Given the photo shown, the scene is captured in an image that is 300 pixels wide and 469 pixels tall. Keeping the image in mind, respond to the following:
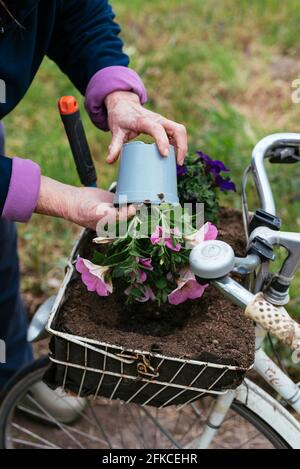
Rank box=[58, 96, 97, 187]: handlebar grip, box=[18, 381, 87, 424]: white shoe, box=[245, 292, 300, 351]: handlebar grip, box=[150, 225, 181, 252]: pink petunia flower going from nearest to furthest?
box=[245, 292, 300, 351]: handlebar grip < box=[150, 225, 181, 252]: pink petunia flower < box=[58, 96, 97, 187]: handlebar grip < box=[18, 381, 87, 424]: white shoe

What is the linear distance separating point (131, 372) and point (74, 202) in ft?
1.12

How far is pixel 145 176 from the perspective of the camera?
1138 mm

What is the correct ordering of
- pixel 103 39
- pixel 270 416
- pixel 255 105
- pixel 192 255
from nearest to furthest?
pixel 192 255, pixel 270 416, pixel 103 39, pixel 255 105

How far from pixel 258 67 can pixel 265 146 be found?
8.75ft

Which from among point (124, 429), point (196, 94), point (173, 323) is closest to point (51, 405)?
point (124, 429)

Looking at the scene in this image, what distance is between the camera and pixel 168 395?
1143 mm

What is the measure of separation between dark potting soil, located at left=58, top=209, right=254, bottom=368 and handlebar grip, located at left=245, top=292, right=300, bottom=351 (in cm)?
20

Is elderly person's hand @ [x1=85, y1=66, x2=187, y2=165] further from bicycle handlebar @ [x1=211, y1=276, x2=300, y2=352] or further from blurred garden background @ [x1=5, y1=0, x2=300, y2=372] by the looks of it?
blurred garden background @ [x1=5, y1=0, x2=300, y2=372]

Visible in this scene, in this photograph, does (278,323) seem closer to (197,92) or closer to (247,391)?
(247,391)

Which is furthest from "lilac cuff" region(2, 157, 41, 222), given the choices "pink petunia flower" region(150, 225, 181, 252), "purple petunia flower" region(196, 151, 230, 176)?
"purple petunia flower" region(196, 151, 230, 176)

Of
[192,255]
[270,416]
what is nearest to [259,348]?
[270,416]

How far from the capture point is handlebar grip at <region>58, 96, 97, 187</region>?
138 centimetres

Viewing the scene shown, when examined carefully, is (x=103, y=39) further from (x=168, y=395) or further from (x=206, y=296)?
(x=168, y=395)

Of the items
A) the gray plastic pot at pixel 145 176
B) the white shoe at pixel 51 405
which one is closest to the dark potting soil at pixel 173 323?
the gray plastic pot at pixel 145 176
